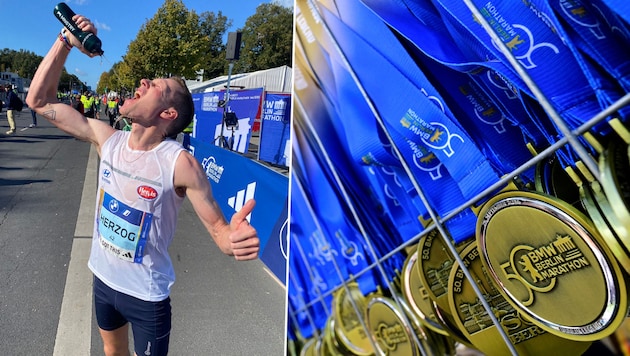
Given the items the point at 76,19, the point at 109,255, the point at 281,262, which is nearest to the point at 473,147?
the point at 109,255

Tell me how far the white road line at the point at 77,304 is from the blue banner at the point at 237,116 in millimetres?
4266

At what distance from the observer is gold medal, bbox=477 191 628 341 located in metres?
0.76

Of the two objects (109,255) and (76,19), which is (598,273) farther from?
(76,19)

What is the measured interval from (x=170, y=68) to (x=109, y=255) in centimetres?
1997

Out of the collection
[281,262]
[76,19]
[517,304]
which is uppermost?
[76,19]

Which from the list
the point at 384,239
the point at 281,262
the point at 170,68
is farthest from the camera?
the point at 170,68

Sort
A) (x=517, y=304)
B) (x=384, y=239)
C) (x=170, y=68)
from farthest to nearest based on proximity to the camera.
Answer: (x=170, y=68) < (x=384, y=239) < (x=517, y=304)

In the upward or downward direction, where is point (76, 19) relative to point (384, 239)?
upward

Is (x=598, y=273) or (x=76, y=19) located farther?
(x=76, y=19)

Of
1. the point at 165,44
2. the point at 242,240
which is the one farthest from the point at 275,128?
the point at 165,44

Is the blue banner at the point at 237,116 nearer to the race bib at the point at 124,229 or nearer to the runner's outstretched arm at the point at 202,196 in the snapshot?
the race bib at the point at 124,229

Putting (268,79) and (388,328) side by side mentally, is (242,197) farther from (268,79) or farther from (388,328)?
(268,79)

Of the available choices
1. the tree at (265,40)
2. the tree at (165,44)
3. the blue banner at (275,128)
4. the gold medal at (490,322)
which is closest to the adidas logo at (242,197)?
the gold medal at (490,322)

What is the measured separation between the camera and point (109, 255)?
1938mm
